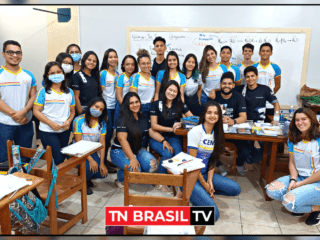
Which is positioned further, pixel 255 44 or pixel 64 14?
pixel 64 14

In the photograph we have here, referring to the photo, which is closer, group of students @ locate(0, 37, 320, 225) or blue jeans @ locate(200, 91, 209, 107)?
group of students @ locate(0, 37, 320, 225)

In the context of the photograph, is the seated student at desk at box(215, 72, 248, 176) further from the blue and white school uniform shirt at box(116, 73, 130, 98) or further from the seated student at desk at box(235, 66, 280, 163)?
the blue and white school uniform shirt at box(116, 73, 130, 98)

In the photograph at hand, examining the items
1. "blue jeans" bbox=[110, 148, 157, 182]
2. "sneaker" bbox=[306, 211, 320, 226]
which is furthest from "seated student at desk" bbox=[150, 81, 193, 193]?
"sneaker" bbox=[306, 211, 320, 226]

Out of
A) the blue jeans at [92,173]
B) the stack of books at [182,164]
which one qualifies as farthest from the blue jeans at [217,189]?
the blue jeans at [92,173]

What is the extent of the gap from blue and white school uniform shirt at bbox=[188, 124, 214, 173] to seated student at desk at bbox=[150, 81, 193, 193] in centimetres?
46

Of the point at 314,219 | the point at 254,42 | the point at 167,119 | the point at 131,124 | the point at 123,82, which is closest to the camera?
the point at 314,219

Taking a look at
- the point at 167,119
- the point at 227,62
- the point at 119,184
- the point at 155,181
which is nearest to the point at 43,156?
the point at 155,181

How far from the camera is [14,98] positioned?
3.18 metres

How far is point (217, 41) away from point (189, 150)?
275 cm

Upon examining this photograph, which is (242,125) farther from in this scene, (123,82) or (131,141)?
(123,82)

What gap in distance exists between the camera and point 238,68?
4203mm

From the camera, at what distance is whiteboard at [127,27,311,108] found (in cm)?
471

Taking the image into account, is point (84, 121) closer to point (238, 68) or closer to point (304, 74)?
point (238, 68)

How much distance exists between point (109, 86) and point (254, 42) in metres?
2.62
